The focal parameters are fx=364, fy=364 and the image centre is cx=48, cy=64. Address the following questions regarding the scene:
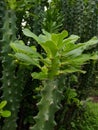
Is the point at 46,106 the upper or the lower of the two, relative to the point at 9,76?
lower

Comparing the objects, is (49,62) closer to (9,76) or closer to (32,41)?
(9,76)

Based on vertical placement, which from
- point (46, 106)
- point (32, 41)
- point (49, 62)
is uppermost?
point (32, 41)

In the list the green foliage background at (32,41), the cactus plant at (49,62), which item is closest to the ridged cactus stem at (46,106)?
the cactus plant at (49,62)

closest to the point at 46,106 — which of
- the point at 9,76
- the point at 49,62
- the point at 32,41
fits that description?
the point at 49,62

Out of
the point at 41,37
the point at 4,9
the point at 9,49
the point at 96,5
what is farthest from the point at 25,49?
the point at 96,5

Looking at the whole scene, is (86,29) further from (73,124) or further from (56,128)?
(73,124)

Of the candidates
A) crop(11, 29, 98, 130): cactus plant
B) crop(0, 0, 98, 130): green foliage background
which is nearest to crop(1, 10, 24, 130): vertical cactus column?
crop(0, 0, 98, 130): green foliage background

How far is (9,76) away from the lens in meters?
2.53

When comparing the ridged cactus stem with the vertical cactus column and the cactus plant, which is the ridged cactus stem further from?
the vertical cactus column

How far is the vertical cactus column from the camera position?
8.28 ft

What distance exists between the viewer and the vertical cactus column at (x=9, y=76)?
2523 millimetres

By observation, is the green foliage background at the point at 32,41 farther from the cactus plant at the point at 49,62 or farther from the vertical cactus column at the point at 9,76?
the cactus plant at the point at 49,62

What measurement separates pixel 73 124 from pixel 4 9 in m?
2.12

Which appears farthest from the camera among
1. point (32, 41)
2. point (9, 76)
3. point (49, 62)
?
point (32, 41)
